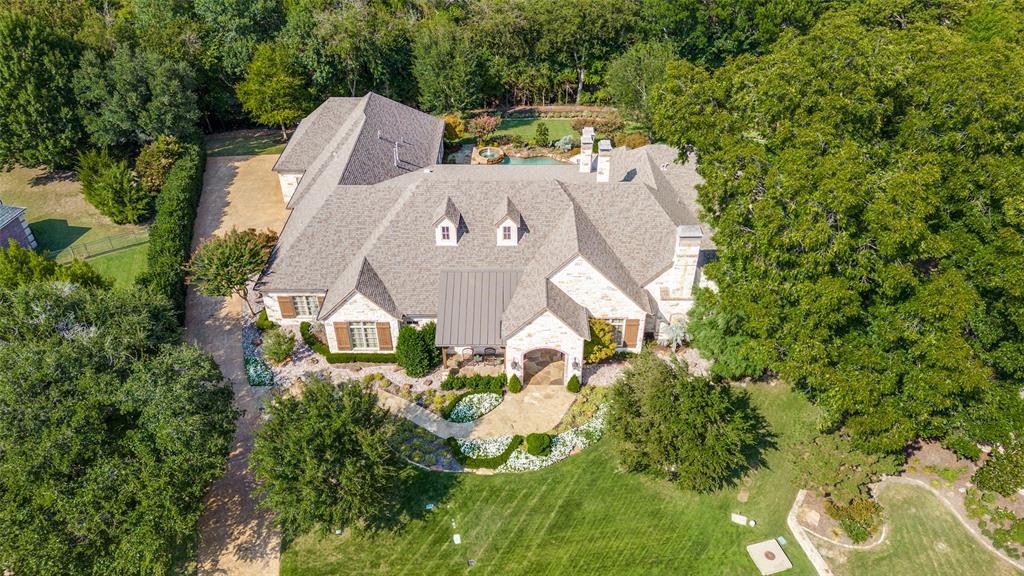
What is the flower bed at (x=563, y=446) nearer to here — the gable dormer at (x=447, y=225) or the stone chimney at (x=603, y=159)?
the gable dormer at (x=447, y=225)

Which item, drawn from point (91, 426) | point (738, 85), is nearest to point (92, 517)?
point (91, 426)

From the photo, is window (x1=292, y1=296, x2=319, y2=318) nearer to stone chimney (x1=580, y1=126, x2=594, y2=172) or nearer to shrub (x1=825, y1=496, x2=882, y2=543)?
stone chimney (x1=580, y1=126, x2=594, y2=172)

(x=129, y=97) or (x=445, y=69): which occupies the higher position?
(x=129, y=97)

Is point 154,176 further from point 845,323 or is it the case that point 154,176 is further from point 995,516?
point 995,516

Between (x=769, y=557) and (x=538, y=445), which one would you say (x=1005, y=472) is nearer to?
(x=769, y=557)

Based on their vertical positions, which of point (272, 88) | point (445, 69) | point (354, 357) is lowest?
point (354, 357)

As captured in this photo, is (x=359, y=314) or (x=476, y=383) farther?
(x=359, y=314)

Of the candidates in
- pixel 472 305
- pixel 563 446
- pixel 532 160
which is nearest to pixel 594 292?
pixel 472 305

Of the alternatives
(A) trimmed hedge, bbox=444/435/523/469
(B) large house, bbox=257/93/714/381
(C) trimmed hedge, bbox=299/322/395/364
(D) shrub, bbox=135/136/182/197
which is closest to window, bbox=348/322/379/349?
(B) large house, bbox=257/93/714/381
